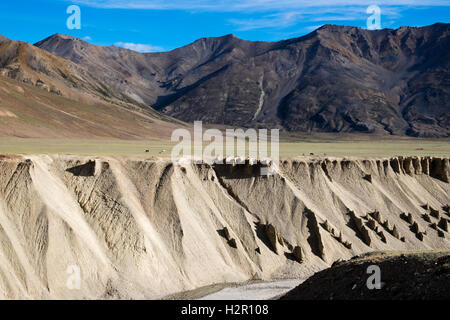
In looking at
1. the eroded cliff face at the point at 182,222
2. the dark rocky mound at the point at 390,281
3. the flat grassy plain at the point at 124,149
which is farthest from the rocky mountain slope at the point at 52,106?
the dark rocky mound at the point at 390,281

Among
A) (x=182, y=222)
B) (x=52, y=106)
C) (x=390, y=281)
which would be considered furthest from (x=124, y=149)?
(x=52, y=106)

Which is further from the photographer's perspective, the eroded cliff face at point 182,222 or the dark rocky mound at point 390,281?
the eroded cliff face at point 182,222

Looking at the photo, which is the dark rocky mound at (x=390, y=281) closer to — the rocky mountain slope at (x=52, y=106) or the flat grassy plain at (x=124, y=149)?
the flat grassy plain at (x=124, y=149)

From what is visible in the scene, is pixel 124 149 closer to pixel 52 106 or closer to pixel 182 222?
pixel 182 222

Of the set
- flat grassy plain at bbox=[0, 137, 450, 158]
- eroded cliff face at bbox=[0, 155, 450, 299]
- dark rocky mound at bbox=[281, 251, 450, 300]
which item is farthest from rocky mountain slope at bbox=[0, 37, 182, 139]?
dark rocky mound at bbox=[281, 251, 450, 300]

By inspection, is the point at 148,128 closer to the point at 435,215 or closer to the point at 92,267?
the point at 435,215

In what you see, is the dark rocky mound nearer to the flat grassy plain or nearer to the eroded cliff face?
the eroded cliff face

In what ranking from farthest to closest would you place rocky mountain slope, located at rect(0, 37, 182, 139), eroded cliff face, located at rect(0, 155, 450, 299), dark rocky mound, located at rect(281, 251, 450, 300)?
rocky mountain slope, located at rect(0, 37, 182, 139) → eroded cliff face, located at rect(0, 155, 450, 299) → dark rocky mound, located at rect(281, 251, 450, 300)

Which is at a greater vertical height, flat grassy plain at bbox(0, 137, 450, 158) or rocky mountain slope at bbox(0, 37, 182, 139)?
rocky mountain slope at bbox(0, 37, 182, 139)
